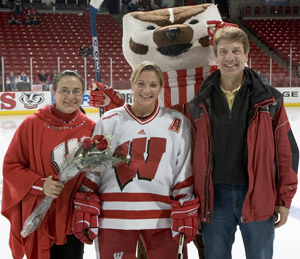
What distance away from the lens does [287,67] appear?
1292 centimetres

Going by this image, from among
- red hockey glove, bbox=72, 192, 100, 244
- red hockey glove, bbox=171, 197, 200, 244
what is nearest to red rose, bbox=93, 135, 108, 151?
red hockey glove, bbox=72, 192, 100, 244

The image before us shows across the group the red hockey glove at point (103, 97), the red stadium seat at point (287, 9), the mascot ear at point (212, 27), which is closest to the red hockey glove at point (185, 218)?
the red hockey glove at point (103, 97)

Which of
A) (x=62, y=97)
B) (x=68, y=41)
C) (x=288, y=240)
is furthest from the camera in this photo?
(x=68, y=41)

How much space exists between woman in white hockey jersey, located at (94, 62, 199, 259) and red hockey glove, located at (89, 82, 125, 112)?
1.91 feet

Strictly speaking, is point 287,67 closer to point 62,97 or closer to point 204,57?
point 204,57

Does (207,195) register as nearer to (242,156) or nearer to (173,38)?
(242,156)

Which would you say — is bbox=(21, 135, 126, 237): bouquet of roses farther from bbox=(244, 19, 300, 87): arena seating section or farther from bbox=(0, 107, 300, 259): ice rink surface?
bbox=(244, 19, 300, 87): arena seating section

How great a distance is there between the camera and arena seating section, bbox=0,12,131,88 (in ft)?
36.0

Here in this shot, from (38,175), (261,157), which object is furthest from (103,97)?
(261,157)

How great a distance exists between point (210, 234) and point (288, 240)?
1402 millimetres

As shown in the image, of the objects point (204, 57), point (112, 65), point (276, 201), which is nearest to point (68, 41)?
point (112, 65)

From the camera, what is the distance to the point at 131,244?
1824 mm

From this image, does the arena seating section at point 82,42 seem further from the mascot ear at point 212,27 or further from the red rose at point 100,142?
the red rose at point 100,142

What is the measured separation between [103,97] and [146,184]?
2.65 feet
